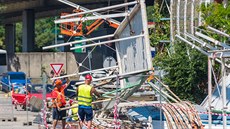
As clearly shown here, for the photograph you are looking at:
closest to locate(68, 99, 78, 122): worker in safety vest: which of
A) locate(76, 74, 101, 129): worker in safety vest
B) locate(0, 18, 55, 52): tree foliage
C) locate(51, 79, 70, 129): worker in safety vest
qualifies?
locate(51, 79, 70, 129): worker in safety vest

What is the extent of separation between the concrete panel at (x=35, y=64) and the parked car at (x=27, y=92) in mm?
25291

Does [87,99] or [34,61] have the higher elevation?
[34,61]

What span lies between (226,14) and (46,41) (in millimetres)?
104420

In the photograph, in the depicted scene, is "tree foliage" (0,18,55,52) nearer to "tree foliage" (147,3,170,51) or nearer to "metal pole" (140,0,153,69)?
"tree foliage" (147,3,170,51)

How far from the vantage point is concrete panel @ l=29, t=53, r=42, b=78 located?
68375 mm

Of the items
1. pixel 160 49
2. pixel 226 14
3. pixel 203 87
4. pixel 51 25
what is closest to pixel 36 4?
pixel 160 49

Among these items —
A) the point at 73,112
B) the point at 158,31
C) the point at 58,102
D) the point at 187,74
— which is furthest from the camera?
the point at 158,31

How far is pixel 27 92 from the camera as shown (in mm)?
34969

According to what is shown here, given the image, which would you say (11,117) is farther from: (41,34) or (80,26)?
(41,34)

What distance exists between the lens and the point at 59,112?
23.2 metres

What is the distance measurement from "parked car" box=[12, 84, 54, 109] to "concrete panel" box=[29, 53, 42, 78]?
25291 mm

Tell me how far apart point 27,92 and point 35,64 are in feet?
111

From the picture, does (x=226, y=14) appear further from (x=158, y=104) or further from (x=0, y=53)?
(x=0, y=53)

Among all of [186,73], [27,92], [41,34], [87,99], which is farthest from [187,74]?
[41,34]
